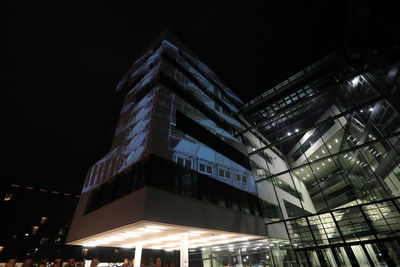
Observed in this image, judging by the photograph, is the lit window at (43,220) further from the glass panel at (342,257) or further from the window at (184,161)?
the glass panel at (342,257)

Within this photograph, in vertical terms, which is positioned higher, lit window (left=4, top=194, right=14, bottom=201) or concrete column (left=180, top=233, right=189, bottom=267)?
lit window (left=4, top=194, right=14, bottom=201)

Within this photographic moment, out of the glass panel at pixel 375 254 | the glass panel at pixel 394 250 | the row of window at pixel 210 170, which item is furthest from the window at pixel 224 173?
the glass panel at pixel 394 250

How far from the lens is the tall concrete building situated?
7.66 m

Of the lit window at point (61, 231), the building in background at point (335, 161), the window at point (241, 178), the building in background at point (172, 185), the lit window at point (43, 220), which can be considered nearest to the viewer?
the building in background at point (172, 185)

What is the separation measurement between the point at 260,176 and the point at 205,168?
5937 mm

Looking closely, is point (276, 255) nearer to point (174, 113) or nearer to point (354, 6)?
point (174, 113)

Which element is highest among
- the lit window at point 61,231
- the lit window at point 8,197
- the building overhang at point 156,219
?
the lit window at point 8,197

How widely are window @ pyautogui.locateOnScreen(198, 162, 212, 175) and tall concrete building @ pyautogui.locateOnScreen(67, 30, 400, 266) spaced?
0.30 ft

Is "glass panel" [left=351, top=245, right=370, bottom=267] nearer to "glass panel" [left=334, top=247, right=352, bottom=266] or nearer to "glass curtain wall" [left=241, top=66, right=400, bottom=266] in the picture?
"glass curtain wall" [left=241, top=66, right=400, bottom=266]

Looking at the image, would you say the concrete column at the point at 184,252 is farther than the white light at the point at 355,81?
No

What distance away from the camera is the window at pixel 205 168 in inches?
389

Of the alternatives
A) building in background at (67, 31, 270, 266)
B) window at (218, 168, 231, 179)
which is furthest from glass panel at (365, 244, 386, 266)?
window at (218, 168, 231, 179)

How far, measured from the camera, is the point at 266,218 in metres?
11.4

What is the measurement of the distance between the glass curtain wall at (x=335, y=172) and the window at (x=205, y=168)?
507 centimetres
